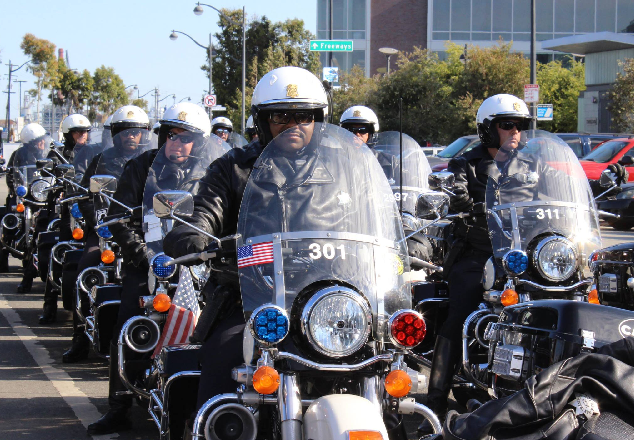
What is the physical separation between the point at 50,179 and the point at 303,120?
820cm

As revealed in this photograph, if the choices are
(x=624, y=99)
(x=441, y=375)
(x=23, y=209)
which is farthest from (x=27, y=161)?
(x=624, y=99)

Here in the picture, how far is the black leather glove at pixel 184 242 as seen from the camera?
4.00 m

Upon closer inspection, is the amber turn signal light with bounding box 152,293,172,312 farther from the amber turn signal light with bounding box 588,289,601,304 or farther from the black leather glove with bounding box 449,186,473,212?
the amber turn signal light with bounding box 588,289,601,304

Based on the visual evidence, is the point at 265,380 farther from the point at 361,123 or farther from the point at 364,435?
the point at 361,123

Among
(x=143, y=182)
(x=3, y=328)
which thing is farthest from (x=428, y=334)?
(x=3, y=328)

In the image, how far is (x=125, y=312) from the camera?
233 inches

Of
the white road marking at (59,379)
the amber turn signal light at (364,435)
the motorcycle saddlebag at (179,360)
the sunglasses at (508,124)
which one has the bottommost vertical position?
the white road marking at (59,379)

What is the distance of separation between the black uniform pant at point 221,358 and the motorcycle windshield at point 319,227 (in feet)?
1.27

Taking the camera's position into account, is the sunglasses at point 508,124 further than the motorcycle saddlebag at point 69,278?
No

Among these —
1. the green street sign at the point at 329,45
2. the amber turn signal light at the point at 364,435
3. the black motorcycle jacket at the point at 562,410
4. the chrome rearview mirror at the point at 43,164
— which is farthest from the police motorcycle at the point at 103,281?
the green street sign at the point at 329,45

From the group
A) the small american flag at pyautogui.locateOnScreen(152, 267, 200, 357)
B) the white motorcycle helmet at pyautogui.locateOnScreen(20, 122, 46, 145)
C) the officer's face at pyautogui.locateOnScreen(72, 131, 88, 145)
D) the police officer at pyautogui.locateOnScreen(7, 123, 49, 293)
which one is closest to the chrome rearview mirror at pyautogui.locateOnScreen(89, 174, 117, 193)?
the small american flag at pyautogui.locateOnScreen(152, 267, 200, 357)

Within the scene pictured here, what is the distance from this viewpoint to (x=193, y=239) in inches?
158

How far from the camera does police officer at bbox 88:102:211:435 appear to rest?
555 centimetres

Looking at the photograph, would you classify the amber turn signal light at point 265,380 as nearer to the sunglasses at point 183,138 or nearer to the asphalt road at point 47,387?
the asphalt road at point 47,387
